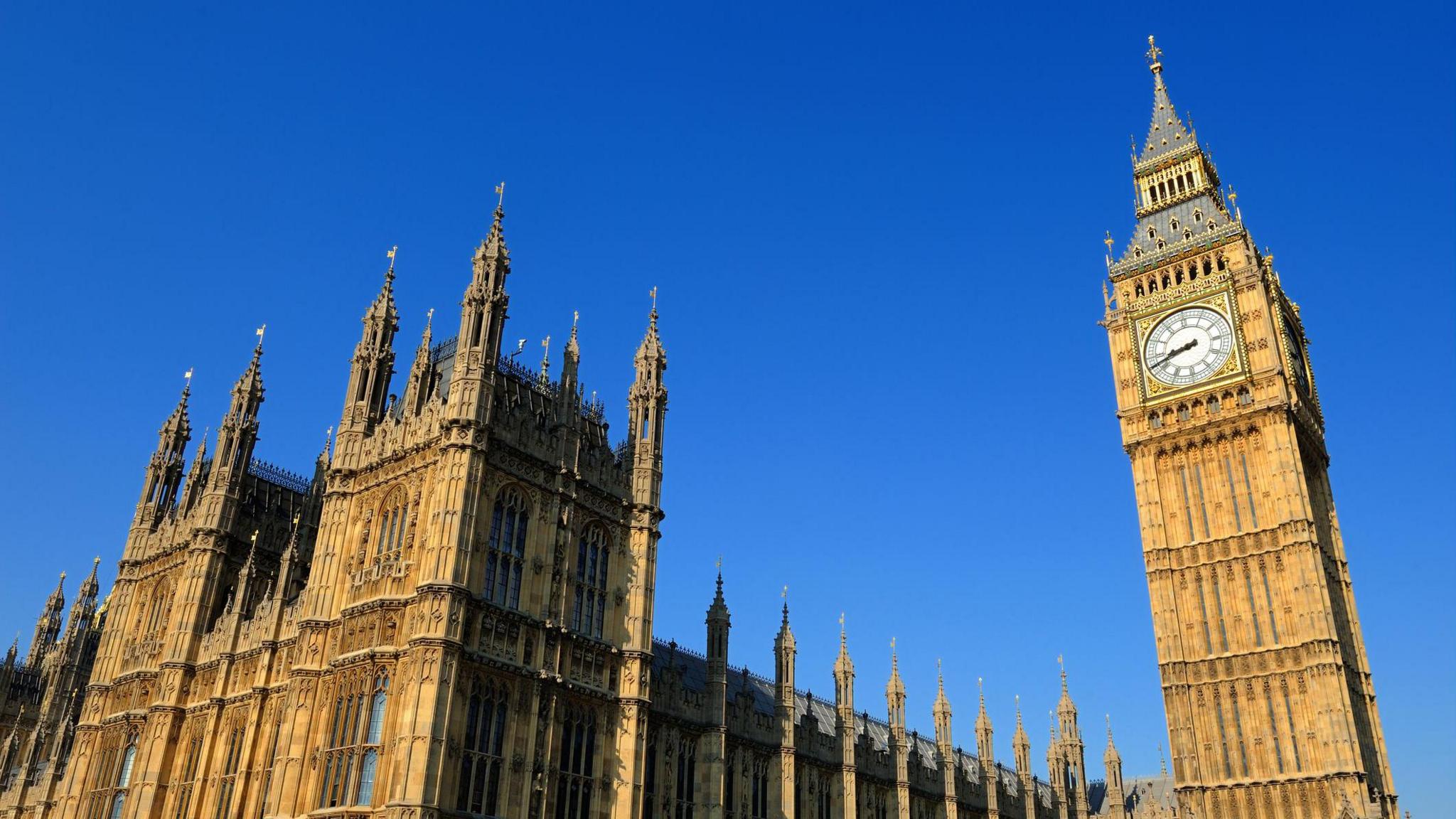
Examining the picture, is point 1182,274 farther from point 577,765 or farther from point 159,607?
point 159,607

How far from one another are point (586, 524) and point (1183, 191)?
6314cm

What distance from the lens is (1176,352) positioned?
78375mm

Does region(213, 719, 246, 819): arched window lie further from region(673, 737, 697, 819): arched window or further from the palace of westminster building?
region(673, 737, 697, 819): arched window

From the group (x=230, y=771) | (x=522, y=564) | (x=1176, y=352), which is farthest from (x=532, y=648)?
(x=1176, y=352)

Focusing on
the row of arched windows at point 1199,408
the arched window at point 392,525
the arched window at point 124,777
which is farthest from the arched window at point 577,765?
the row of arched windows at point 1199,408

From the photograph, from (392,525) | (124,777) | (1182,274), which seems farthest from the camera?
(1182,274)

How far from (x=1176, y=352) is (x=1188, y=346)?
0.90m

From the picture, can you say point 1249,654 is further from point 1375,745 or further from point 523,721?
point 523,721

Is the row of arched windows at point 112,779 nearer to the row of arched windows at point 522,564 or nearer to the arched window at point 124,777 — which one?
the arched window at point 124,777

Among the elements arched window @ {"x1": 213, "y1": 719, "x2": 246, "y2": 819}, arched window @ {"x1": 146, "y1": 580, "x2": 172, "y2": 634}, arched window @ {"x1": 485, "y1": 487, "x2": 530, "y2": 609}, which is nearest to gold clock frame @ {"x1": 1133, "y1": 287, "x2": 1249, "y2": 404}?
arched window @ {"x1": 485, "y1": 487, "x2": 530, "y2": 609}

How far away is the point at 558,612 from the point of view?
38719 mm

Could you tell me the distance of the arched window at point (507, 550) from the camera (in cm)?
3738

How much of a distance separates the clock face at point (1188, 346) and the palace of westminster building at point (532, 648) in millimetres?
705

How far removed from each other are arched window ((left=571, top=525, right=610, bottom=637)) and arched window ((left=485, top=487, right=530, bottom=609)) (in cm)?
246
